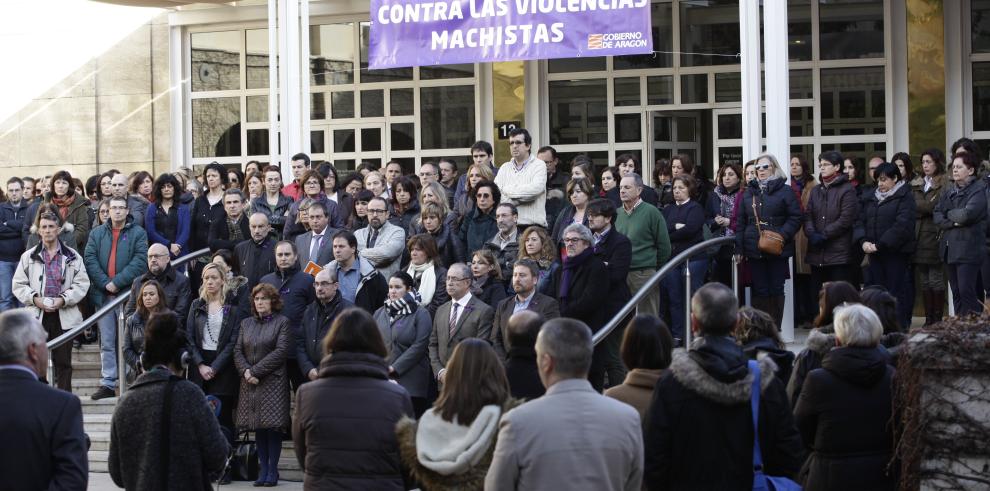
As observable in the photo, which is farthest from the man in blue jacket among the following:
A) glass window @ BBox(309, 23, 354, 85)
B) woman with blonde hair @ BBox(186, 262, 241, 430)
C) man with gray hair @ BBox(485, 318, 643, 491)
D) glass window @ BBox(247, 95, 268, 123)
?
man with gray hair @ BBox(485, 318, 643, 491)

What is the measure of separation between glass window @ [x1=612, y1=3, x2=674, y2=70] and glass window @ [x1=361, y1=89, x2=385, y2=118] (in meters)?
3.46

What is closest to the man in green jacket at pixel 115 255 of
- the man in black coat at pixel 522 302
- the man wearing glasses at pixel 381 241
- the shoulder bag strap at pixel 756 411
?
the man wearing glasses at pixel 381 241

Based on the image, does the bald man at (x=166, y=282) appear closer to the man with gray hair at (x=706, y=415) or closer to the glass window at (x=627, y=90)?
the man with gray hair at (x=706, y=415)

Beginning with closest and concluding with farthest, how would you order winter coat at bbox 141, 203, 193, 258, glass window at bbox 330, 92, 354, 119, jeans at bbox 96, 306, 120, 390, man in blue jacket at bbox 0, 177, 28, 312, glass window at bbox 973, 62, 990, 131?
jeans at bbox 96, 306, 120, 390, winter coat at bbox 141, 203, 193, 258, man in blue jacket at bbox 0, 177, 28, 312, glass window at bbox 973, 62, 990, 131, glass window at bbox 330, 92, 354, 119

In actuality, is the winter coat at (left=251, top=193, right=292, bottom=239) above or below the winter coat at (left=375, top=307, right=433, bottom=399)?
above

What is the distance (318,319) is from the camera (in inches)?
429

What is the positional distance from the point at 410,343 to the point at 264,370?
1.19 metres

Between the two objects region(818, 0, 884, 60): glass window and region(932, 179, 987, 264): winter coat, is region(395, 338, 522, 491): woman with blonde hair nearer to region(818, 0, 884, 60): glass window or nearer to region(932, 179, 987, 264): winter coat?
region(932, 179, 987, 264): winter coat

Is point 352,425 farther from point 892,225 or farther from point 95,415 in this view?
point 892,225

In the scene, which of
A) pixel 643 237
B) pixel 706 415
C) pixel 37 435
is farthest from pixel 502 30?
pixel 37 435

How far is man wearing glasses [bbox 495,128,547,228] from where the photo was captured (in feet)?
41.2

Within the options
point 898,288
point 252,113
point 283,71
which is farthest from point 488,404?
point 252,113

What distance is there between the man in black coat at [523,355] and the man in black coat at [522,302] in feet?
8.58

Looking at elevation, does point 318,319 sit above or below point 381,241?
below
